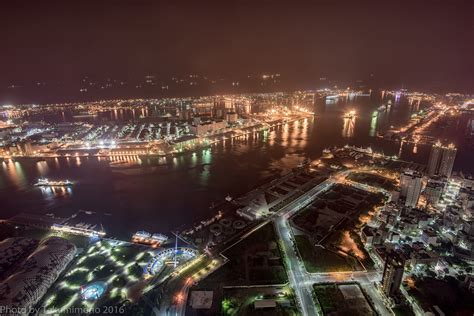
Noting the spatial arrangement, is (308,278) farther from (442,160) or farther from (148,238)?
(442,160)

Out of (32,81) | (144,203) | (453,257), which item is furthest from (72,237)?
(32,81)

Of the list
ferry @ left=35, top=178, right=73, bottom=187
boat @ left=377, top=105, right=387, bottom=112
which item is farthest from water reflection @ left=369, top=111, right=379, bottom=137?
ferry @ left=35, top=178, right=73, bottom=187

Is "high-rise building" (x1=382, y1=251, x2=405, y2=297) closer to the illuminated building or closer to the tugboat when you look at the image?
the illuminated building

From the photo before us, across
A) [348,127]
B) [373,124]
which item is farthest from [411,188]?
[373,124]

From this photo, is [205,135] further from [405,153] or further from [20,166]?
[405,153]

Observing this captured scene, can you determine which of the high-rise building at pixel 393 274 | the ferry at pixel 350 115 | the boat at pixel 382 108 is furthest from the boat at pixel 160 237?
the boat at pixel 382 108

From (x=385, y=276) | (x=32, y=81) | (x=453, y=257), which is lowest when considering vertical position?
(x=453, y=257)

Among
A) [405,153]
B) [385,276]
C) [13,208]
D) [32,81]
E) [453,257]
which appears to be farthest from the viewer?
[32,81]
